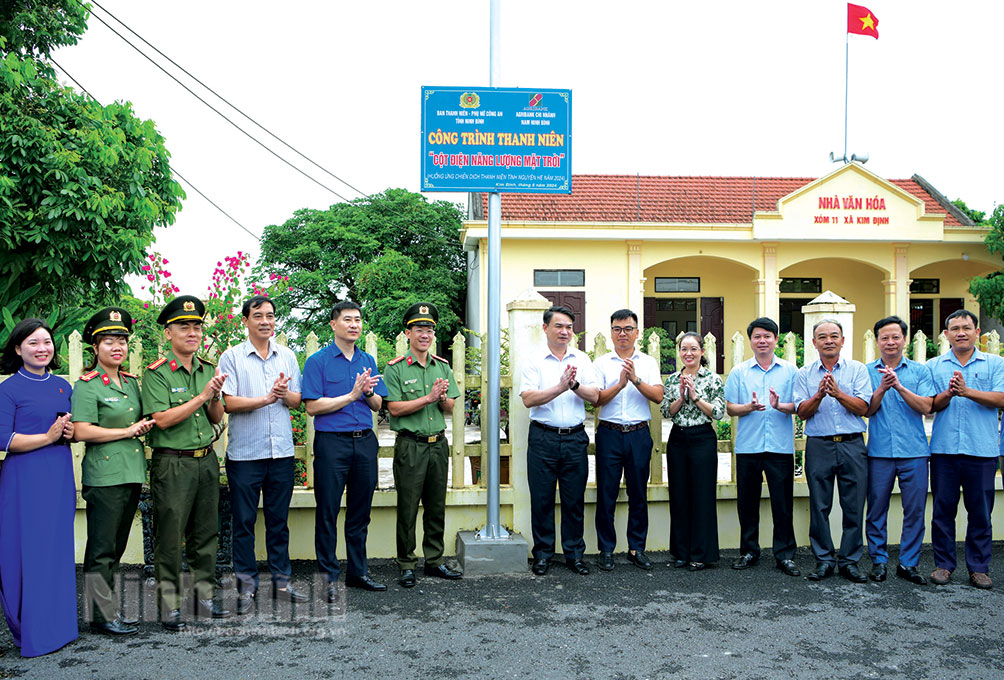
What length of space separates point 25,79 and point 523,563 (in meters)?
8.55

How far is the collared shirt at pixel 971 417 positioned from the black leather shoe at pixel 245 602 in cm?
446

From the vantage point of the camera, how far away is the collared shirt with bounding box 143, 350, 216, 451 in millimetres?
4195

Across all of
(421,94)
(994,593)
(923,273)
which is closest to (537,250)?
(923,273)

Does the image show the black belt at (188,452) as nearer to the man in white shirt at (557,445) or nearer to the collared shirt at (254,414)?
the collared shirt at (254,414)

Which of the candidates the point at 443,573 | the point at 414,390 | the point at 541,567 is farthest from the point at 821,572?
the point at 414,390

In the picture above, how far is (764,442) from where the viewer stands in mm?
5219

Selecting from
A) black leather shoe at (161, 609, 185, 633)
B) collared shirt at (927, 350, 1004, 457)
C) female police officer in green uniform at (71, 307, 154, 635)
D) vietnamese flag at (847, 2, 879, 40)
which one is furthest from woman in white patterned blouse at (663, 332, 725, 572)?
vietnamese flag at (847, 2, 879, 40)

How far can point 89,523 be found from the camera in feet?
13.2

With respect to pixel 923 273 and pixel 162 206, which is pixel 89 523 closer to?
pixel 162 206

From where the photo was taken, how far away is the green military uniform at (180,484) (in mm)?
4180

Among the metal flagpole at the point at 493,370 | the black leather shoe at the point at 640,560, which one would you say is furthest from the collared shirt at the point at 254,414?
the black leather shoe at the point at 640,560

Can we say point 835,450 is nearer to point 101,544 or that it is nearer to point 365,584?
point 365,584

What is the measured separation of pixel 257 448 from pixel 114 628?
3.84 feet

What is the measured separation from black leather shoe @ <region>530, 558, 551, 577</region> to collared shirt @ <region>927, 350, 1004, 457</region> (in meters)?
2.70
